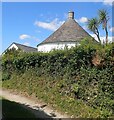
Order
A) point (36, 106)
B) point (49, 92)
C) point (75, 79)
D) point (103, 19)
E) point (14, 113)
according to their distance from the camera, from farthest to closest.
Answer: point (103, 19) → point (49, 92) → point (75, 79) → point (36, 106) → point (14, 113)

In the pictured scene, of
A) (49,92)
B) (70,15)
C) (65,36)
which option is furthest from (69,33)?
(49,92)

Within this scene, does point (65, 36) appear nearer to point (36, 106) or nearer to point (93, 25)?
point (93, 25)

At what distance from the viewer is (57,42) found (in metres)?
47.0

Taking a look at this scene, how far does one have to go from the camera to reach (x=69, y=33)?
47906 mm

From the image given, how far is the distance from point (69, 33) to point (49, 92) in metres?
30.1

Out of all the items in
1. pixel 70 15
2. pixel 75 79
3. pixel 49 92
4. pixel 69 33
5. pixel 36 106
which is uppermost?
pixel 70 15

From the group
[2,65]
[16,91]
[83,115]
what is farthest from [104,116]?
[2,65]

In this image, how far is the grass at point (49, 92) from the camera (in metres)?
15.7

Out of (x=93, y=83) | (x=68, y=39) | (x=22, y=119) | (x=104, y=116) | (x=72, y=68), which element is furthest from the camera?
(x=68, y=39)

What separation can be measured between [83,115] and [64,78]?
3414 mm

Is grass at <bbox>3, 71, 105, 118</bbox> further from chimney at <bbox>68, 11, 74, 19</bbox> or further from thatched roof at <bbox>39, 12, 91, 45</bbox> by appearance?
chimney at <bbox>68, 11, 74, 19</bbox>

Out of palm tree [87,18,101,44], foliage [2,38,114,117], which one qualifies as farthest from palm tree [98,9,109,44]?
foliage [2,38,114,117]

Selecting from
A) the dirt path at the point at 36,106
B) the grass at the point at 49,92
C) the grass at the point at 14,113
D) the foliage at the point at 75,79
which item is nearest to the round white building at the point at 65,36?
the grass at the point at 49,92

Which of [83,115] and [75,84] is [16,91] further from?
[83,115]
